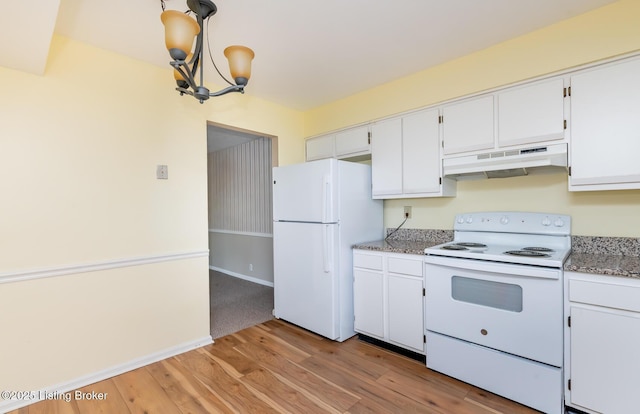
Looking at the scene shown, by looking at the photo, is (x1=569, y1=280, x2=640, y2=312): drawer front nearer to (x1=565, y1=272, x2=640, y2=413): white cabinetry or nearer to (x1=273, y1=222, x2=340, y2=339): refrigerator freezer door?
(x1=565, y1=272, x2=640, y2=413): white cabinetry

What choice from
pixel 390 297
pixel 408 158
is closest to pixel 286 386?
pixel 390 297

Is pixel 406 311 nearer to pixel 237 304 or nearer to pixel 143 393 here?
pixel 143 393

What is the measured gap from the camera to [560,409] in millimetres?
1732

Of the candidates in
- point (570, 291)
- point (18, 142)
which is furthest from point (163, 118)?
point (570, 291)

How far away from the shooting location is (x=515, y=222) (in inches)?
91.9

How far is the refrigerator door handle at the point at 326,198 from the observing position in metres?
2.70

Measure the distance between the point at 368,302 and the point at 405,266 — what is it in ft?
1.72

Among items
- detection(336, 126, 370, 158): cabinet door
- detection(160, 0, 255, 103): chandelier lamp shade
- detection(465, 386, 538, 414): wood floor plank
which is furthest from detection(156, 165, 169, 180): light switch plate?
detection(465, 386, 538, 414): wood floor plank

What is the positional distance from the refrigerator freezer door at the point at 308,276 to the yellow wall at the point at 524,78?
2.93 feet

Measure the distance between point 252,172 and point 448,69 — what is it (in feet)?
10.6

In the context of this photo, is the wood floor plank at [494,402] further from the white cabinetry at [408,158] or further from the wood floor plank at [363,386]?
the white cabinetry at [408,158]

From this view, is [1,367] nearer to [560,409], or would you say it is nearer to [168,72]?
[168,72]

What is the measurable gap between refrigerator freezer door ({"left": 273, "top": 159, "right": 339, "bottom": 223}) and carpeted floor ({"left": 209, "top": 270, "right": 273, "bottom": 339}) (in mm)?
1169

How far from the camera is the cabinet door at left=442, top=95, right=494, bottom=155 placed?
7.54 feet
